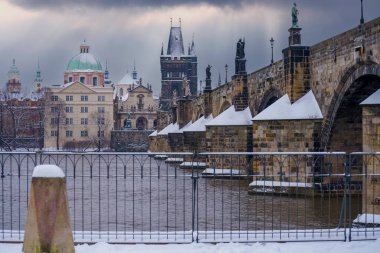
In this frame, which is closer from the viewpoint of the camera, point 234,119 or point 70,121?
point 234,119

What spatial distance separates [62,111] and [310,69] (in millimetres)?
80897

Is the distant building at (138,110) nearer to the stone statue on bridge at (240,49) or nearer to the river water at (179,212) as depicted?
the stone statue on bridge at (240,49)

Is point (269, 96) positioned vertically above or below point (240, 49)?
below

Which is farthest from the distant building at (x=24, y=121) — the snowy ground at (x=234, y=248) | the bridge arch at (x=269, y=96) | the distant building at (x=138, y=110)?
the snowy ground at (x=234, y=248)

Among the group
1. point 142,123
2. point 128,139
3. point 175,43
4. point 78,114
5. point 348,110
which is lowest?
point 128,139

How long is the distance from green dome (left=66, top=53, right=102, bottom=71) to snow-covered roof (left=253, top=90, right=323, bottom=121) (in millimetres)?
96313

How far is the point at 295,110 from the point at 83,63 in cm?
9820

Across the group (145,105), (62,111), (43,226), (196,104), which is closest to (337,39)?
(43,226)

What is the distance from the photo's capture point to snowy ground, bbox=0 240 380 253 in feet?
27.7

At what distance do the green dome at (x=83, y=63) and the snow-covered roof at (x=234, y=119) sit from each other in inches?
3414

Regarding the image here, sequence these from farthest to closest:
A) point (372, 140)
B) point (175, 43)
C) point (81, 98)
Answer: point (175, 43) → point (81, 98) → point (372, 140)

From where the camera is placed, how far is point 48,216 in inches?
300

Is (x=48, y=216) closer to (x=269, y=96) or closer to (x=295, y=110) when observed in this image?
(x=295, y=110)

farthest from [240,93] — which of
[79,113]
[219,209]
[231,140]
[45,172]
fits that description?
[79,113]
